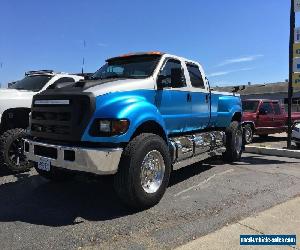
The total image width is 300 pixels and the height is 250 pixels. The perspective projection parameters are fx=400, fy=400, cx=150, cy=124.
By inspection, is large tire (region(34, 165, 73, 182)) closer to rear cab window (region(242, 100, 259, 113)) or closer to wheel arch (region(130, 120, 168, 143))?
wheel arch (region(130, 120, 168, 143))

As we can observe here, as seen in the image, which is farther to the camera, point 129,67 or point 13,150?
point 13,150

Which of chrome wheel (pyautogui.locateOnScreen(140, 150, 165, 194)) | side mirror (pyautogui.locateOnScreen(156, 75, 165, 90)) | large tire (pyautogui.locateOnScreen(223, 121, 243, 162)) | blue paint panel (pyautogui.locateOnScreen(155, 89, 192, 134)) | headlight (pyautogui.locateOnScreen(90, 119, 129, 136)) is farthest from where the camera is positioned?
large tire (pyautogui.locateOnScreen(223, 121, 243, 162))

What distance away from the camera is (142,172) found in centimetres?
587

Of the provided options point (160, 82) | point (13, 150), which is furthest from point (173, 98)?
point (13, 150)

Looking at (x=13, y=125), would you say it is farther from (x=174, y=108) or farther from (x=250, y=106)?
(x=250, y=106)

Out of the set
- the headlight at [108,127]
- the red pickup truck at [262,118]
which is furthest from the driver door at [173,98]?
the red pickup truck at [262,118]

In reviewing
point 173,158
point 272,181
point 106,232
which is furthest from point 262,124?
point 106,232

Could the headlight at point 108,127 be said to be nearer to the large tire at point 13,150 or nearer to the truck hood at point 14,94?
the large tire at point 13,150

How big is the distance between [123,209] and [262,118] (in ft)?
36.8

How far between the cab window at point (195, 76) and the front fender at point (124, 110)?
2142 mm

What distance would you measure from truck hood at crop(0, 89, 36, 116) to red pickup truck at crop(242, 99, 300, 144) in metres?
9.01

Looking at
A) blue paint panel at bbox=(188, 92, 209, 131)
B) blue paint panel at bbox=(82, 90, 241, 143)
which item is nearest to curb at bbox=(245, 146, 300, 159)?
blue paint panel at bbox=(82, 90, 241, 143)

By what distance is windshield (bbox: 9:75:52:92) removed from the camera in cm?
907

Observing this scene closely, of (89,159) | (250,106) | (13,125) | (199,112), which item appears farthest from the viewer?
(250,106)
